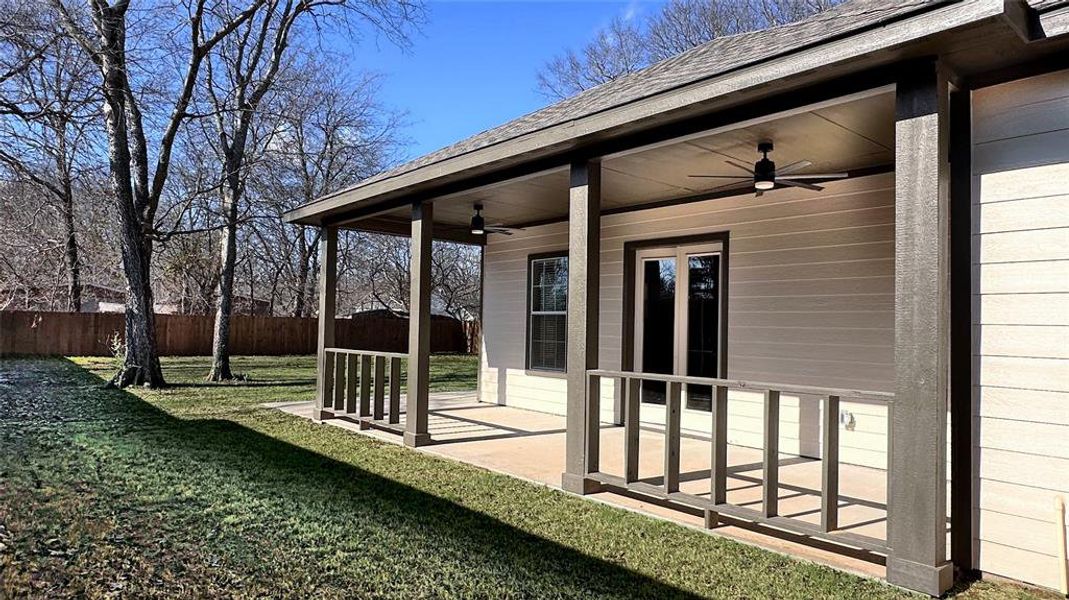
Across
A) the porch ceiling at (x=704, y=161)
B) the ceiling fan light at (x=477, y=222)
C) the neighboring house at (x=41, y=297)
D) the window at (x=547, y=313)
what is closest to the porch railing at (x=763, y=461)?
the porch ceiling at (x=704, y=161)

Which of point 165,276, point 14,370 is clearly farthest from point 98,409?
point 165,276

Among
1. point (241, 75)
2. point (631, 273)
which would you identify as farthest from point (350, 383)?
point (241, 75)

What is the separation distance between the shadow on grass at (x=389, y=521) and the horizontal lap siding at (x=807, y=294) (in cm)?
253

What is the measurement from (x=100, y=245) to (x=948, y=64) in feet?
53.7

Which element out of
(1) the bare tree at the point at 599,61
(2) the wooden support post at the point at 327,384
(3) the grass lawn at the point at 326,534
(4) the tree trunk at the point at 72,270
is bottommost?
(3) the grass lawn at the point at 326,534

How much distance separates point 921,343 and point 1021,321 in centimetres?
53

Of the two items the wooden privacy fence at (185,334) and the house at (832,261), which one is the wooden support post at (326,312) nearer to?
the house at (832,261)

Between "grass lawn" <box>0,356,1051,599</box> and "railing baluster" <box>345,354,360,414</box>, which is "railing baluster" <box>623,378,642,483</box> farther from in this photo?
"railing baluster" <box>345,354,360,414</box>

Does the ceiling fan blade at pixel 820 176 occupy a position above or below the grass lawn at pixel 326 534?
above

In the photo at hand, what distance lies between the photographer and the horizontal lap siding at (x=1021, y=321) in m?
2.92

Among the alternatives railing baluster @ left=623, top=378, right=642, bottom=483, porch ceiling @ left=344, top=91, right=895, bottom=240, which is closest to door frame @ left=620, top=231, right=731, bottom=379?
porch ceiling @ left=344, top=91, right=895, bottom=240

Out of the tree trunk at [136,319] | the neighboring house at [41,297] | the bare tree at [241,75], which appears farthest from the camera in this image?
the neighboring house at [41,297]

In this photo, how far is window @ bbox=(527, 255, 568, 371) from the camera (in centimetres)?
798

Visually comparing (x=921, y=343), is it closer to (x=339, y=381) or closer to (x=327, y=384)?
(x=339, y=381)
